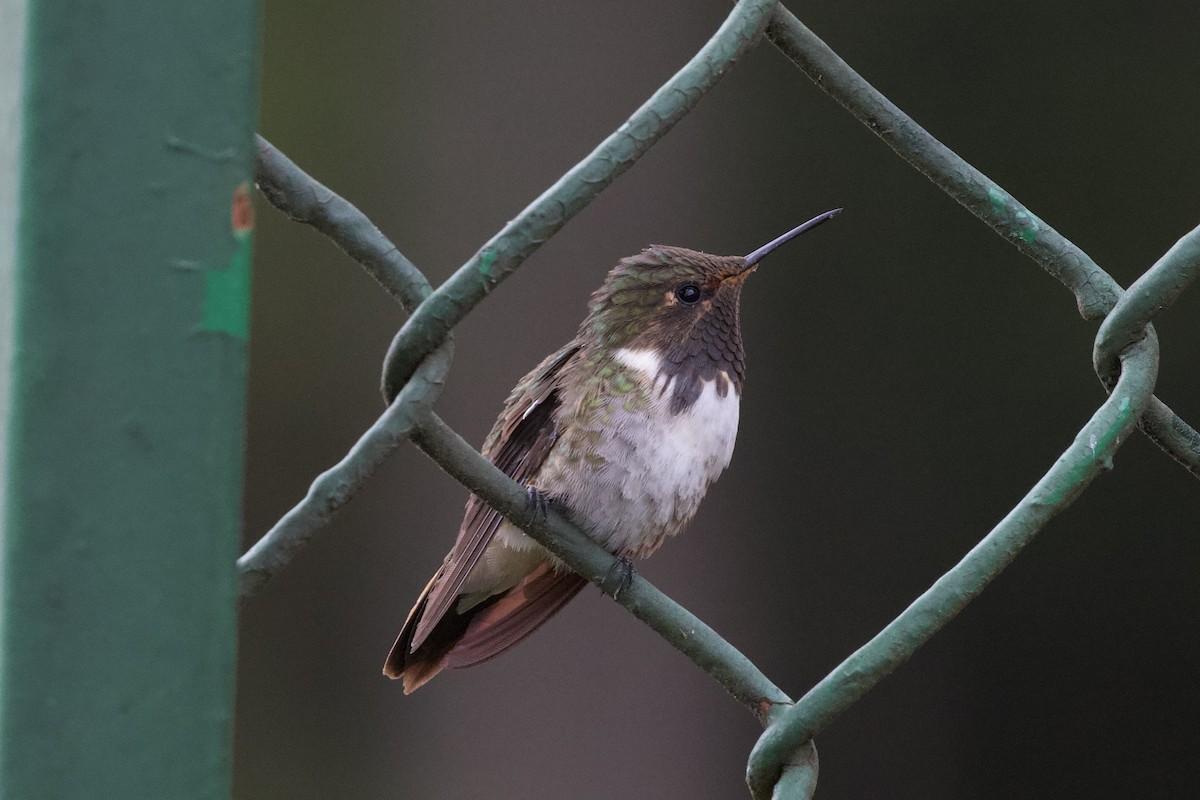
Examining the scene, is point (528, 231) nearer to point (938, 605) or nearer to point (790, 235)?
point (938, 605)

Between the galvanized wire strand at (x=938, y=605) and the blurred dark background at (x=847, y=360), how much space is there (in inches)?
80.9

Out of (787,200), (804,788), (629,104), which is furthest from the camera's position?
(787,200)

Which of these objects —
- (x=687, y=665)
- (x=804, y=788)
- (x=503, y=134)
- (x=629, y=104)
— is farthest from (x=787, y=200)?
(x=804, y=788)

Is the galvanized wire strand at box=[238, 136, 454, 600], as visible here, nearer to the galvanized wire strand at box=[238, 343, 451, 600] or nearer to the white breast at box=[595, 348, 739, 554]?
the galvanized wire strand at box=[238, 343, 451, 600]

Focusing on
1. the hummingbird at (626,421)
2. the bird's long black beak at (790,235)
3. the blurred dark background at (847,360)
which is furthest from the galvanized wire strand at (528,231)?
the blurred dark background at (847,360)

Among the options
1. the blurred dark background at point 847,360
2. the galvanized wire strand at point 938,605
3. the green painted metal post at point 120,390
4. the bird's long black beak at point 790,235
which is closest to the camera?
the green painted metal post at point 120,390

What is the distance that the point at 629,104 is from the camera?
2.70 metres

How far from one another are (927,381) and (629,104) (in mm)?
869

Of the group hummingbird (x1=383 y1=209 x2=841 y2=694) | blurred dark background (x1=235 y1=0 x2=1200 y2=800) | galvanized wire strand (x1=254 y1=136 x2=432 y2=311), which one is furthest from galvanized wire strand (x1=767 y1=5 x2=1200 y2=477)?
blurred dark background (x1=235 y1=0 x2=1200 y2=800)

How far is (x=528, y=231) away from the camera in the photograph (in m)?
0.52

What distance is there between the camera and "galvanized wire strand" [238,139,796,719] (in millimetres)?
464

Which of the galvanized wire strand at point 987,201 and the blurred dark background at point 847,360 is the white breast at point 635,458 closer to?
the galvanized wire strand at point 987,201

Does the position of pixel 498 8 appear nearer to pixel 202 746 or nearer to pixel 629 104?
pixel 629 104

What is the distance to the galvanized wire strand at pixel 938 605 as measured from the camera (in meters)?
0.61
